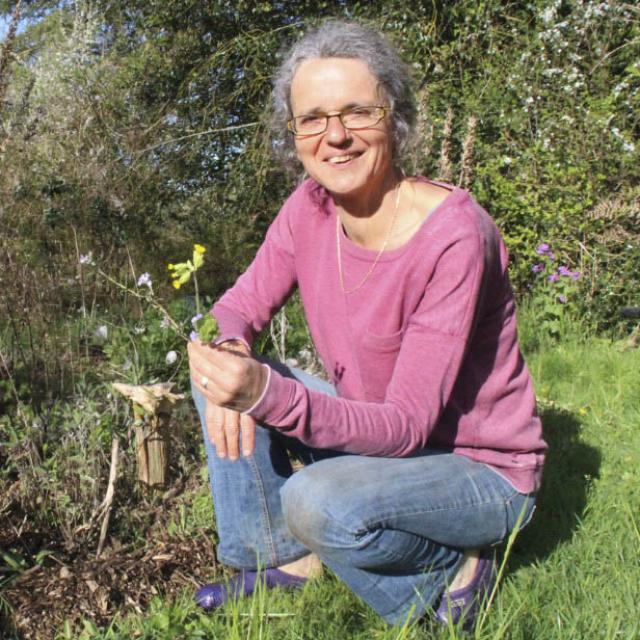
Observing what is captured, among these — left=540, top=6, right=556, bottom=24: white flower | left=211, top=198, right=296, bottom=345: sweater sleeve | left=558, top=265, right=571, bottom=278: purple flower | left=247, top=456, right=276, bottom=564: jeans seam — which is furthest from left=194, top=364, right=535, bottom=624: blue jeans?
left=540, top=6, right=556, bottom=24: white flower

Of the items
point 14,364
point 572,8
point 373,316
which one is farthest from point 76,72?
point 373,316

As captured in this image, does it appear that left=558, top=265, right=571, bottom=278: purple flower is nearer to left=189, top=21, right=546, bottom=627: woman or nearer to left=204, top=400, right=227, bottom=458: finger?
left=189, top=21, right=546, bottom=627: woman

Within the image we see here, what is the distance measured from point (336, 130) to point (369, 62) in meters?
0.18

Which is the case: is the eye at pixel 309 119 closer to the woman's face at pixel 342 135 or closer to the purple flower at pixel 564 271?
the woman's face at pixel 342 135

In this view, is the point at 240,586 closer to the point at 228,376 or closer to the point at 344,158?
the point at 228,376

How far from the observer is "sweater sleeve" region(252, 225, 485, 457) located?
1646 millimetres

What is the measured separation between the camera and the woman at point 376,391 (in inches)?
65.9

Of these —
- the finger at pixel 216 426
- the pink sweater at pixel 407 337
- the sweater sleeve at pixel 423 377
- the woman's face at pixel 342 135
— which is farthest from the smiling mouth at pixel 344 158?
the finger at pixel 216 426

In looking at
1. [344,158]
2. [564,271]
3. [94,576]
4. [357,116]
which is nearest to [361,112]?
[357,116]

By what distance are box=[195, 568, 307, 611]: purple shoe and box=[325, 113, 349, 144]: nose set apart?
1.10 metres

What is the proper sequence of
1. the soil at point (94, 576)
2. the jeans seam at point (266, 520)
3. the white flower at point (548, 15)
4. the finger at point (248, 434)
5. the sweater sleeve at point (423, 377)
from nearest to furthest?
the sweater sleeve at point (423, 377), the finger at point (248, 434), the soil at point (94, 576), the jeans seam at point (266, 520), the white flower at point (548, 15)

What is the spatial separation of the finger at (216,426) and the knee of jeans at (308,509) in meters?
0.22

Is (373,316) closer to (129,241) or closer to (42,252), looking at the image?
(42,252)

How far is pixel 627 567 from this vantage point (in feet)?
6.56
